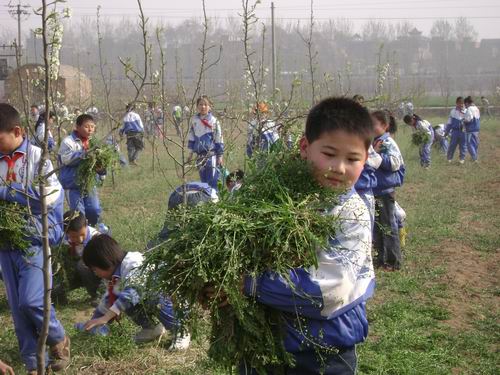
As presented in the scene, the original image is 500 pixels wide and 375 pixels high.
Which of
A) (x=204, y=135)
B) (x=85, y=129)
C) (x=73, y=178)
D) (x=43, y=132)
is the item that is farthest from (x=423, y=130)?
(x=73, y=178)

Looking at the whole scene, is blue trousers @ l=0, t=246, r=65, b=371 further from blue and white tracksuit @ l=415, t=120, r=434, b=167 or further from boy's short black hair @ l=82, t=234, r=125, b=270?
blue and white tracksuit @ l=415, t=120, r=434, b=167

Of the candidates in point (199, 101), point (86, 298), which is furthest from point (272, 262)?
point (199, 101)

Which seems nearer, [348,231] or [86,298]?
[348,231]

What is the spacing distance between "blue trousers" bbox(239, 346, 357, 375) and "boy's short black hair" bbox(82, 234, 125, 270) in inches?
87.9

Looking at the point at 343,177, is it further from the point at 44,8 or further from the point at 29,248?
the point at 29,248

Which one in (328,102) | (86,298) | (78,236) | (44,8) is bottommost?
(86,298)

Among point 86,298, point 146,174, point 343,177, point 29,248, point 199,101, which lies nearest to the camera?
point 343,177

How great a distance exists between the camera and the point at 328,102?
229 centimetres

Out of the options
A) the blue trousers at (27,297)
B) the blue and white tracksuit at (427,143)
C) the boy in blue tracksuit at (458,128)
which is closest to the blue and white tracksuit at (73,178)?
the blue trousers at (27,297)

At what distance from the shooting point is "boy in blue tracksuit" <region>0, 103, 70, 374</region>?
3.65 meters

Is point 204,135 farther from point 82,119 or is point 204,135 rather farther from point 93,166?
point 93,166

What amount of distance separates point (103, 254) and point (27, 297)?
64 cm

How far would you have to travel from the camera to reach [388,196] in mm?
6195

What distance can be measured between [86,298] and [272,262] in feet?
14.1
